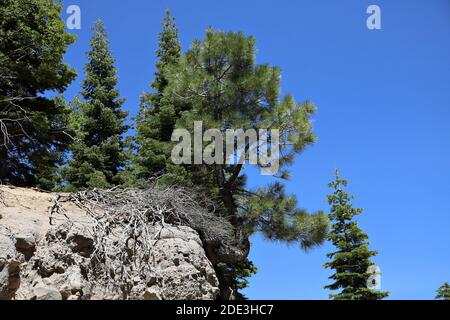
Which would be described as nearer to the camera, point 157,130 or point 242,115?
point 242,115

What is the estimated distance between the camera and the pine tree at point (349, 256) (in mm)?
17234

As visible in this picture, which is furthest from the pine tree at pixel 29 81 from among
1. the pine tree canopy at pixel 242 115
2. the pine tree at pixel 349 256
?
the pine tree at pixel 349 256

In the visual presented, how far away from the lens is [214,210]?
32.5 feet

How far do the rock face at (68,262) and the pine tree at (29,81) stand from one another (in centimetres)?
496

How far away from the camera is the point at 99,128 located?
19031 millimetres

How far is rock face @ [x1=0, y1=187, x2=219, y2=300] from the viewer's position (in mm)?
6418

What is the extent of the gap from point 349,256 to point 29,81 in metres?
12.2

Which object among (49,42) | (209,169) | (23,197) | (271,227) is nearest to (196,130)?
(209,169)

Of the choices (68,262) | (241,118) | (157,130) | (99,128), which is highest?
(99,128)

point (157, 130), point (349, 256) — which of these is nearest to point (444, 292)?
point (349, 256)

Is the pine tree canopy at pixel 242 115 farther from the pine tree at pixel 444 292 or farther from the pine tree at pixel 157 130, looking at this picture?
the pine tree at pixel 444 292

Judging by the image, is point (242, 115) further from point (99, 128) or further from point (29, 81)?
point (99, 128)

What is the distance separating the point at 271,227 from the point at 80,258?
15.5 ft
